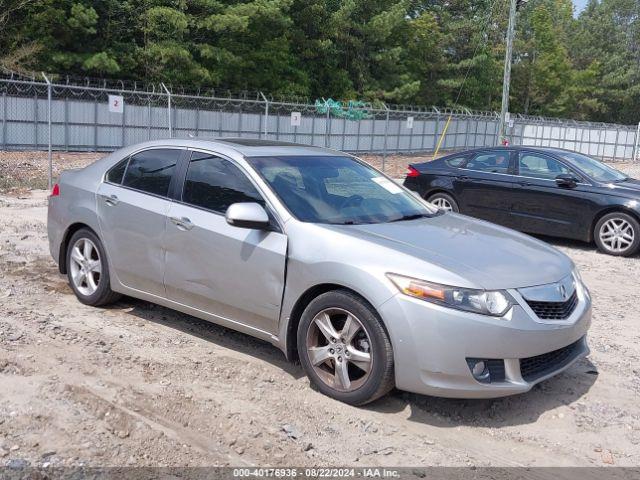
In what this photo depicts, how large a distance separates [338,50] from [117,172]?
4025 centimetres

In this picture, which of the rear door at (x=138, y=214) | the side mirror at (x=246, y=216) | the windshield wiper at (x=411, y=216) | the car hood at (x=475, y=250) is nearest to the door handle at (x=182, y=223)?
the rear door at (x=138, y=214)

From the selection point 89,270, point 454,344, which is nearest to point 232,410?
point 454,344

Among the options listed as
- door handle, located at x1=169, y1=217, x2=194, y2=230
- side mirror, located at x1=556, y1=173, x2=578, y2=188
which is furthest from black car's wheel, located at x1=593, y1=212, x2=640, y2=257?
door handle, located at x1=169, y1=217, x2=194, y2=230

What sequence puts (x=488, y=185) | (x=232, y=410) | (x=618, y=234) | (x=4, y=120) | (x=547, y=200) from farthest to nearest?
(x=4, y=120), (x=488, y=185), (x=547, y=200), (x=618, y=234), (x=232, y=410)

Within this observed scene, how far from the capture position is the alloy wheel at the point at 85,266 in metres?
5.98

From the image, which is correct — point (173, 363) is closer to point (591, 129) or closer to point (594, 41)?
point (591, 129)

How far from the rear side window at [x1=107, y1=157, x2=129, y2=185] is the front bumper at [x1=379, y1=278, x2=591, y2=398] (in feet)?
9.37

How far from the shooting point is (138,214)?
549 centimetres

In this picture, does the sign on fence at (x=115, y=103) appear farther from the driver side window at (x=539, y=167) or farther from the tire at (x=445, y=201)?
the driver side window at (x=539, y=167)

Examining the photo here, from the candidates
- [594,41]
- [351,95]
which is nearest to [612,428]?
[351,95]

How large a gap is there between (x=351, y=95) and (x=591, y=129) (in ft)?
50.0

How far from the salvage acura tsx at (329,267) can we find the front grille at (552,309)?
1 cm

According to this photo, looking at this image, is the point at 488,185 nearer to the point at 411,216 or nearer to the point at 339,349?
the point at 411,216

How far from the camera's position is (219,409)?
422 centimetres
